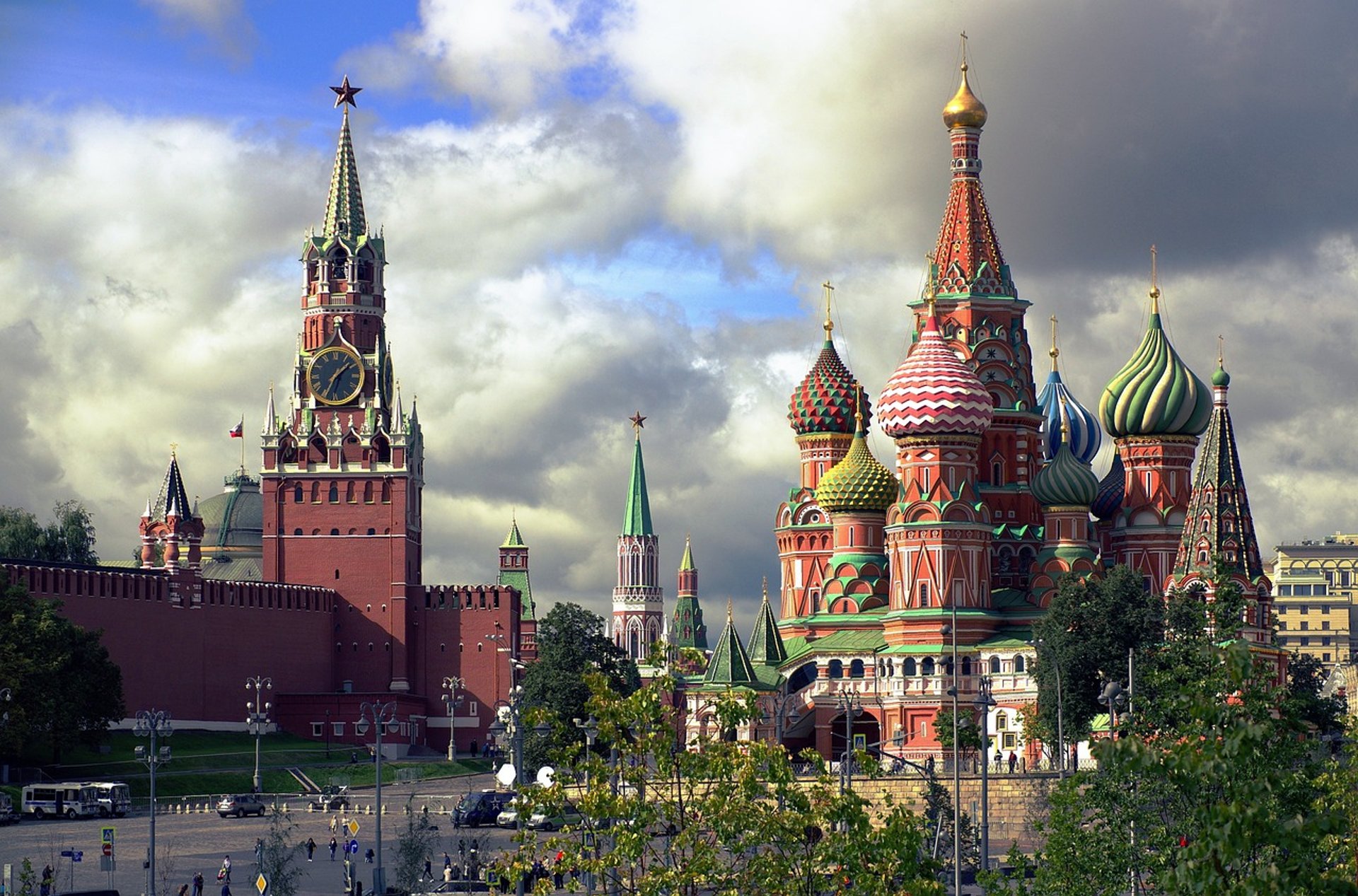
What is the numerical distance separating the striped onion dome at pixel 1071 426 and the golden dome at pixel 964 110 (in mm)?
16186

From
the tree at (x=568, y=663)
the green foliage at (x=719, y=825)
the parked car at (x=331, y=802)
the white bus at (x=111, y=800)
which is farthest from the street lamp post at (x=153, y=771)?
the green foliage at (x=719, y=825)

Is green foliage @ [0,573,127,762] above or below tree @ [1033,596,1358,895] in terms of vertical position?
above

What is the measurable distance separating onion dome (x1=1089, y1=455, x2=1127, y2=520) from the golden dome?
1683cm

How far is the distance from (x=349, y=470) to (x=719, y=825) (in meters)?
111

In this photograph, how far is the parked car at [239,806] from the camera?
94875 mm

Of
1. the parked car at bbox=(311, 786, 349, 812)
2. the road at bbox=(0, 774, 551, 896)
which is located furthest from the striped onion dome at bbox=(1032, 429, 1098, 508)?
the parked car at bbox=(311, 786, 349, 812)

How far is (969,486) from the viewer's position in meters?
109

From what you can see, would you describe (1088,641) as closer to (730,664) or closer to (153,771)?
(730,664)

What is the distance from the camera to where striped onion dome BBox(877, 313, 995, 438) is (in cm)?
10869

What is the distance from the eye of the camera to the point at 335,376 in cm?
14800

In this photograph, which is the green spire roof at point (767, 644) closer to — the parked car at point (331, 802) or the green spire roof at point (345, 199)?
the parked car at point (331, 802)

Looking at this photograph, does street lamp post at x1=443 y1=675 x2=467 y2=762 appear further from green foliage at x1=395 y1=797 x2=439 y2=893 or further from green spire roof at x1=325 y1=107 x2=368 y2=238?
green foliage at x1=395 y1=797 x2=439 y2=893

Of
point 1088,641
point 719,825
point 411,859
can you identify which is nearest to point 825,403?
point 1088,641

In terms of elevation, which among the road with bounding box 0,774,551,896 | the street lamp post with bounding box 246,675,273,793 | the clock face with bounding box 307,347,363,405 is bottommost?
A: the road with bounding box 0,774,551,896
